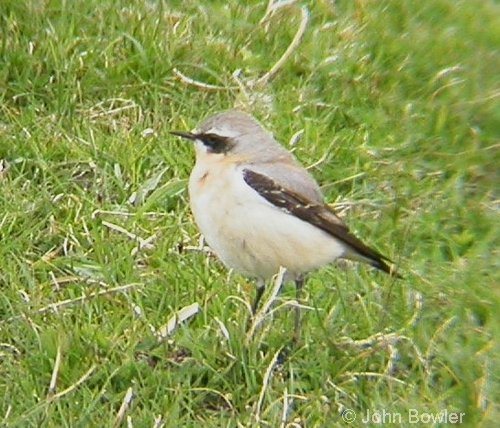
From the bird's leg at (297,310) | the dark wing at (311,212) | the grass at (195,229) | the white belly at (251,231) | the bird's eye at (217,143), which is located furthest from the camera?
the bird's eye at (217,143)

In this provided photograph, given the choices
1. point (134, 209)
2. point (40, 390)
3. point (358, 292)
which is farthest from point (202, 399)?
Answer: point (134, 209)

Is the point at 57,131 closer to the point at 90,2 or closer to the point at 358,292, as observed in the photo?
the point at 90,2

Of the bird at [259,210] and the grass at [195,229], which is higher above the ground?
the bird at [259,210]

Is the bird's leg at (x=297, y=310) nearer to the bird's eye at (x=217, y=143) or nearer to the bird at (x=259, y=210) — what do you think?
the bird at (x=259, y=210)

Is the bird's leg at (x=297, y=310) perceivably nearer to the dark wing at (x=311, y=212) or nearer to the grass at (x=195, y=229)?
the grass at (x=195, y=229)

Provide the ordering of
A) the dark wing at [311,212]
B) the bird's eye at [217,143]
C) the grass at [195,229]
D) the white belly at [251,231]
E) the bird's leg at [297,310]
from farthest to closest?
the bird's eye at [217,143] < the dark wing at [311,212] < the white belly at [251,231] < the bird's leg at [297,310] < the grass at [195,229]

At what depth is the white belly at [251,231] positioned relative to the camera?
23.0 ft

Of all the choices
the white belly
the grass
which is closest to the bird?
the white belly

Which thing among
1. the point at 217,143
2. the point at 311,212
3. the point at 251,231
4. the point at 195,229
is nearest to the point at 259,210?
the point at 251,231

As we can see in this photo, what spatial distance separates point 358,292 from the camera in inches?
293

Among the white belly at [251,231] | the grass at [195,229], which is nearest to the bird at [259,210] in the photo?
the white belly at [251,231]

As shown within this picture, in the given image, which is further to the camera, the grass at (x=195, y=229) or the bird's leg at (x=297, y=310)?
the bird's leg at (x=297, y=310)

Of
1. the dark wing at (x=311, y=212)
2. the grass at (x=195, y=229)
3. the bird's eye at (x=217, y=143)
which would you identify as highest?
the bird's eye at (x=217, y=143)

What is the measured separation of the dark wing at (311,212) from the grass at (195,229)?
196mm
